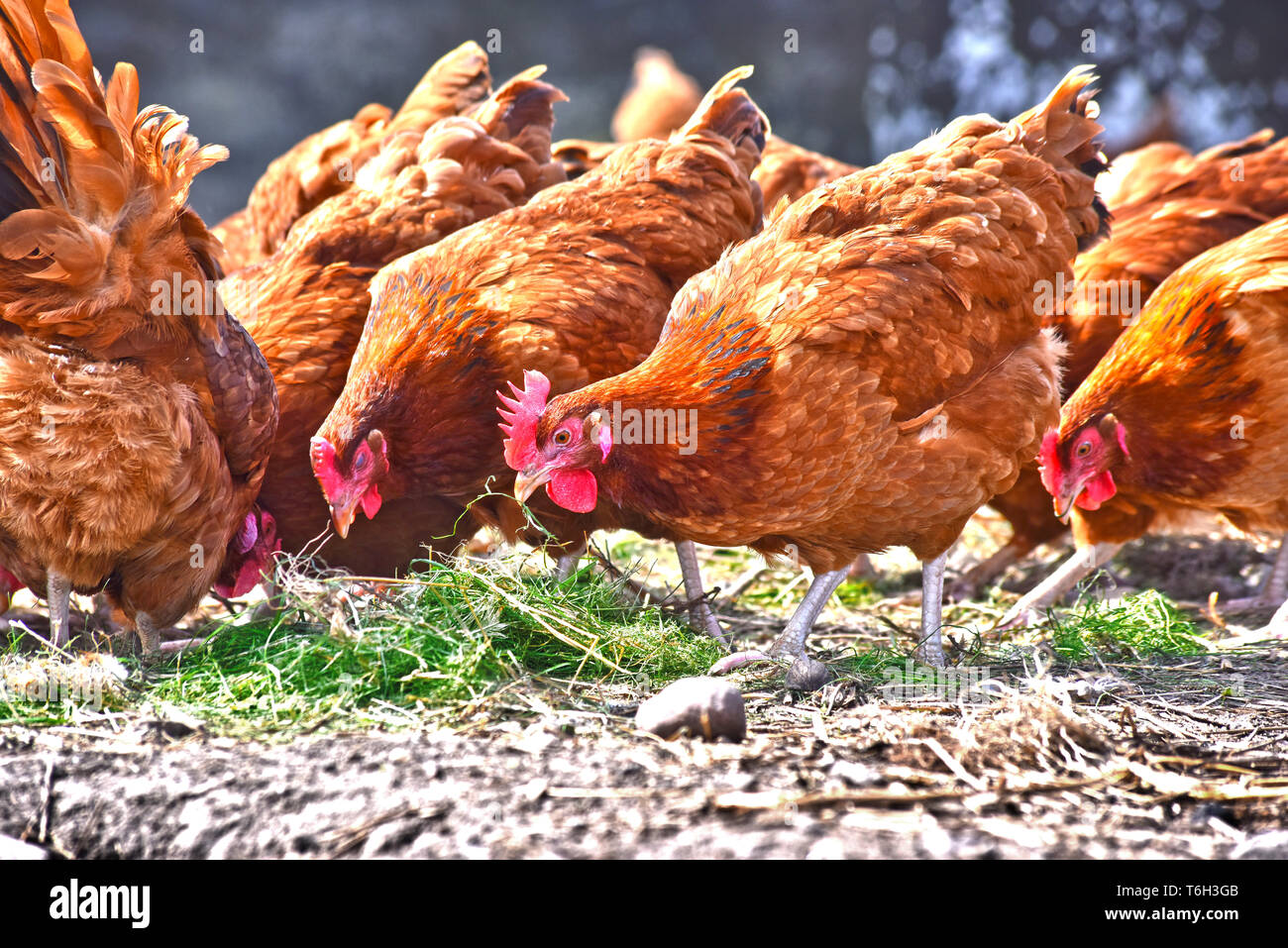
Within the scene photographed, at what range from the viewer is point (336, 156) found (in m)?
4.48

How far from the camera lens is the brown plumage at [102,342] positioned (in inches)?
101

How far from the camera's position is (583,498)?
2.76 m

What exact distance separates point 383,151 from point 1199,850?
3698 millimetres

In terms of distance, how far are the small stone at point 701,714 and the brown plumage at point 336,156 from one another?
9.60 ft

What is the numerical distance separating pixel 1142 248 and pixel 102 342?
148 inches

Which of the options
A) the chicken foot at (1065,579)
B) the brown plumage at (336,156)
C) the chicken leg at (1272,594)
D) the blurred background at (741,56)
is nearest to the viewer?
the chicken foot at (1065,579)

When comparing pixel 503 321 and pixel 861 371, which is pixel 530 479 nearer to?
pixel 503 321

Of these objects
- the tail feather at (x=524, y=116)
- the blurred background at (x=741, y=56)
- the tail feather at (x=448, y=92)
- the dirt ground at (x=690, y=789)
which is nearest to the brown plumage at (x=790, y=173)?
the tail feather at (x=524, y=116)

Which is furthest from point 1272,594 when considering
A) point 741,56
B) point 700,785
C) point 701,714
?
point 741,56

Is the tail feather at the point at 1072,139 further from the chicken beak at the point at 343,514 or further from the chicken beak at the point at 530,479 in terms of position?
the chicken beak at the point at 343,514

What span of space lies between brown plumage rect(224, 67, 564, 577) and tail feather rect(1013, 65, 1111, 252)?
186 cm

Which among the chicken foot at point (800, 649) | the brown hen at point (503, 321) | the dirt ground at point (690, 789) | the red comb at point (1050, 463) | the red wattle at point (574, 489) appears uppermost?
the brown hen at point (503, 321)

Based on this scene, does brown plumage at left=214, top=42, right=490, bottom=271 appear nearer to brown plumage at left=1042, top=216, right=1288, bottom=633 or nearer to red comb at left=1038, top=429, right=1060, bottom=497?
red comb at left=1038, top=429, right=1060, bottom=497

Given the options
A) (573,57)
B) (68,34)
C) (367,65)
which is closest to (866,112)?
(573,57)
